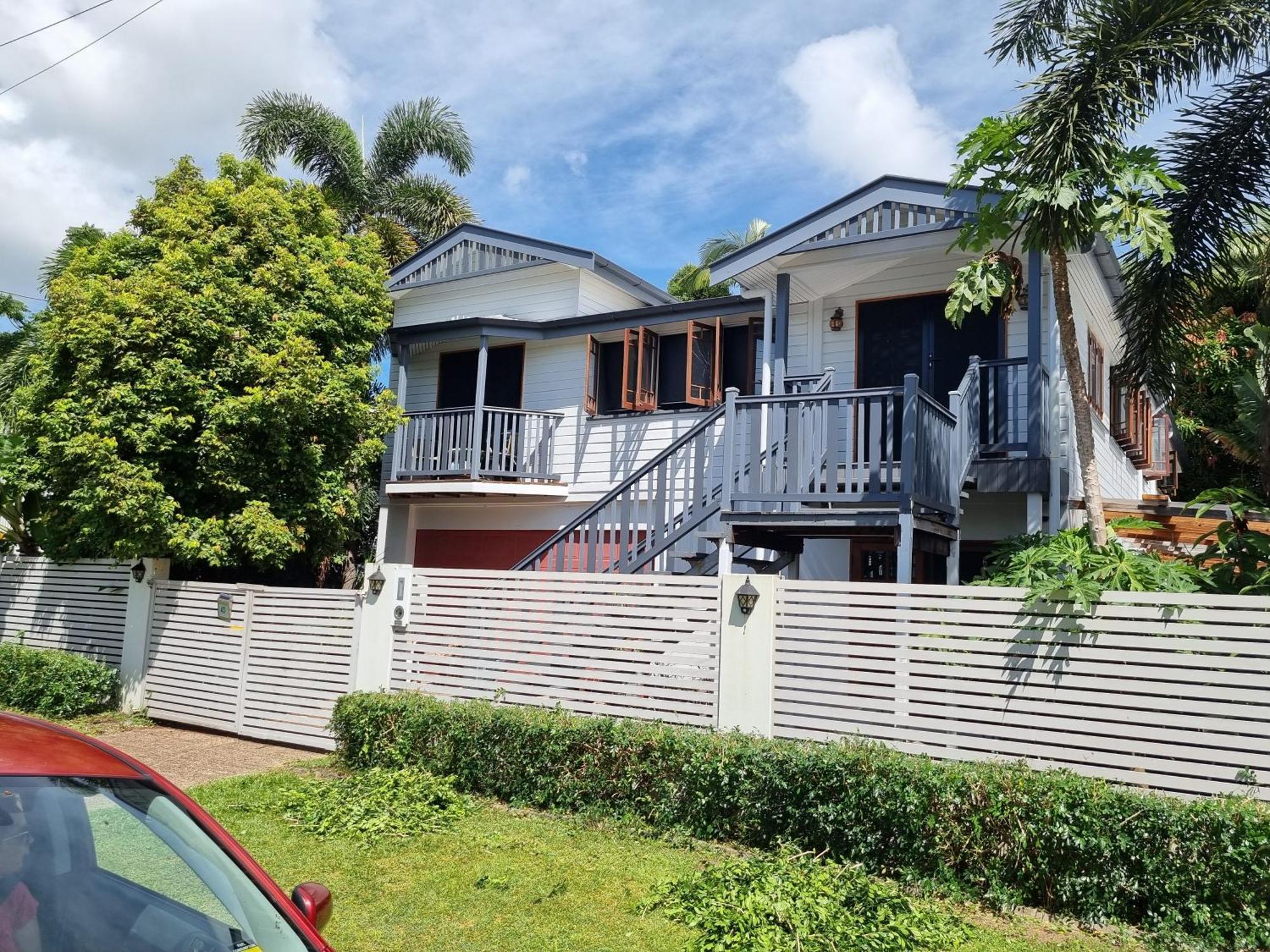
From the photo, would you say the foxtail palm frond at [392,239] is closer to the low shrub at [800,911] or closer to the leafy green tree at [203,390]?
the leafy green tree at [203,390]

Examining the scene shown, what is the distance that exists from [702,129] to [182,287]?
7.97m

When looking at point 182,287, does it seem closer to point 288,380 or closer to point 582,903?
point 288,380

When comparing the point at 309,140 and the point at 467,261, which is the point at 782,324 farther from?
the point at 309,140

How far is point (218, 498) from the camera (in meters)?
11.4

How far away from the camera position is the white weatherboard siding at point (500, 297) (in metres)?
15.8

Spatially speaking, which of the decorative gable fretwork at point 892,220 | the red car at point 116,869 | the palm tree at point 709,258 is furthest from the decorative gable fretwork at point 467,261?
the red car at point 116,869

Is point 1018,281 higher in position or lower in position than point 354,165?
lower

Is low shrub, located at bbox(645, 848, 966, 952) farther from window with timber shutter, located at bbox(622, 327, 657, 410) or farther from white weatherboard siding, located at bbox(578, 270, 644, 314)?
white weatherboard siding, located at bbox(578, 270, 644, 314)

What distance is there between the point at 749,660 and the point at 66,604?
371 inches

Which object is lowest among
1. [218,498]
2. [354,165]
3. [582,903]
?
[582,903]

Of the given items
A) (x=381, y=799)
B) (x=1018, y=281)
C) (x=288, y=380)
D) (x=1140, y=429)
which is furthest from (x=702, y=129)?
(x=381, y=799)

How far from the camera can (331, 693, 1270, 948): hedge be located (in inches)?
Result: 194

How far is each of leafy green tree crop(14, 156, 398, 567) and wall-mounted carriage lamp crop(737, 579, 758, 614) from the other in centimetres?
615

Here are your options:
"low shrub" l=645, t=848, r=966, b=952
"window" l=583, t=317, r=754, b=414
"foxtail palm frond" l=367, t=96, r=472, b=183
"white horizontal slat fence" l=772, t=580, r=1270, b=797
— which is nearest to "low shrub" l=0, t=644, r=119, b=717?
"window" l=583, t=317, r=754, b=414
